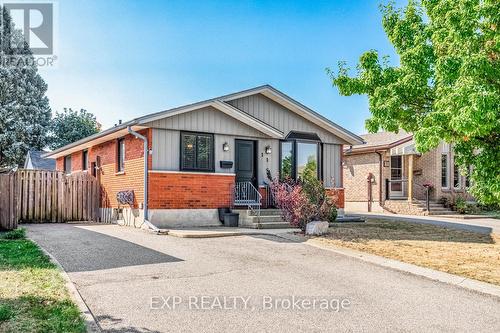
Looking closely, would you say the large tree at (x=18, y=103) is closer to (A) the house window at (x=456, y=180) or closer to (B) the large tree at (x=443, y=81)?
(B) the large tree at (x=443, y=81)

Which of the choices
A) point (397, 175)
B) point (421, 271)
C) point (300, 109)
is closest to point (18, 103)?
point (300, 109)

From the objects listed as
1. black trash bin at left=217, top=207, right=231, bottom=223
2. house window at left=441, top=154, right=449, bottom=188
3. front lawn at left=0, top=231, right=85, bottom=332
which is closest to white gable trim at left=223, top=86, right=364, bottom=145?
black trash bin at left=217, top=207, right=231, bottom=223

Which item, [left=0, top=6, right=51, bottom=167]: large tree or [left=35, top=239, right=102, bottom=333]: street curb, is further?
[left=0, top=6, right=51, bottom=167]: large tree

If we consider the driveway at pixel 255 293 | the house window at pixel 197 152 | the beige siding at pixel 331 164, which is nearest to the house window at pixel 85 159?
the house window at pixel 197 152

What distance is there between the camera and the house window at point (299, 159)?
1652 cm

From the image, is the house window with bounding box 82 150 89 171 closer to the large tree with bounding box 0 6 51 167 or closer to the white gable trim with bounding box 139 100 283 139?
the white gable trim with bounding box 139 100 283 139

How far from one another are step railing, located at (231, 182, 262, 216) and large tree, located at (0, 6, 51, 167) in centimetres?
2377

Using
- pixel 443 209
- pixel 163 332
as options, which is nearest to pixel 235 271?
pixel 163 332

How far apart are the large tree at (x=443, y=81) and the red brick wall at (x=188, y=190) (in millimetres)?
5317

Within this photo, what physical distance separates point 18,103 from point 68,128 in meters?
4.52

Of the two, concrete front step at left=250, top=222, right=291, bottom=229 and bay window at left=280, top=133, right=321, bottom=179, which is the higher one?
bay window at left=280, top=133, right=321, bottom=179

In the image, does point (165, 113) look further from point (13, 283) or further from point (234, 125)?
point (13, 283)

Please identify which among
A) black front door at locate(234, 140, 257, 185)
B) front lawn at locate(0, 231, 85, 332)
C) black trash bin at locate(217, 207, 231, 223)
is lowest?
front lawn at locate(0, 231, 85, 332)

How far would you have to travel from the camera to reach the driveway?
465 cm
